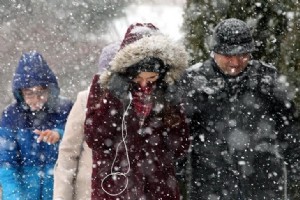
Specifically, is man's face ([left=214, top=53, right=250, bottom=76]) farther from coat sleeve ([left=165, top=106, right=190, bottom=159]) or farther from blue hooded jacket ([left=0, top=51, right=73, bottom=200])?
blue hooded jacket ([left=0, top=51, right=73, bottom=200])

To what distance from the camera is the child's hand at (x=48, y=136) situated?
4.33 m

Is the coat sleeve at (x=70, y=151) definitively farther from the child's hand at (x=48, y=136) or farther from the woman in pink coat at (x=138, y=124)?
the child's hand at (x=48, y=136)

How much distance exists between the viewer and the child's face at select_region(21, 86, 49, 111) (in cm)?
453

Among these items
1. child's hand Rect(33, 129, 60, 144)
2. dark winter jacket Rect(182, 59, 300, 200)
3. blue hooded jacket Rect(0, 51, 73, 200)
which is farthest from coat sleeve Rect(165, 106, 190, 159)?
blue hooded jacket Rect(0, 51, 73, 200)

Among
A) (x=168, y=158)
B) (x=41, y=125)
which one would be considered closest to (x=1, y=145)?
(x=41, y=125)

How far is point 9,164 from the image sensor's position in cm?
452

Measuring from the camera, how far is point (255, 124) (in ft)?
12.5

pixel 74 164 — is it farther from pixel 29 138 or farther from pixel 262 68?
pixel 262 68

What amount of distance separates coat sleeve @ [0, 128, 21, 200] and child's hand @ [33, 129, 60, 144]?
24 cm

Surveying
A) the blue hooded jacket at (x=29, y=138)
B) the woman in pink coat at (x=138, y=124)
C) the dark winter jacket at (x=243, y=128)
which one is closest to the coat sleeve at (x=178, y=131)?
the woman in pink coat at (x=138, y=124)

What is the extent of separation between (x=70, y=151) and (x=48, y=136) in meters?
0.53

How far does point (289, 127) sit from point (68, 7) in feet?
54.4

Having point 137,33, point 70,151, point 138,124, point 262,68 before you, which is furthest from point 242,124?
point 70,151

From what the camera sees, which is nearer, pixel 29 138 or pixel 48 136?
pixel 48 136
